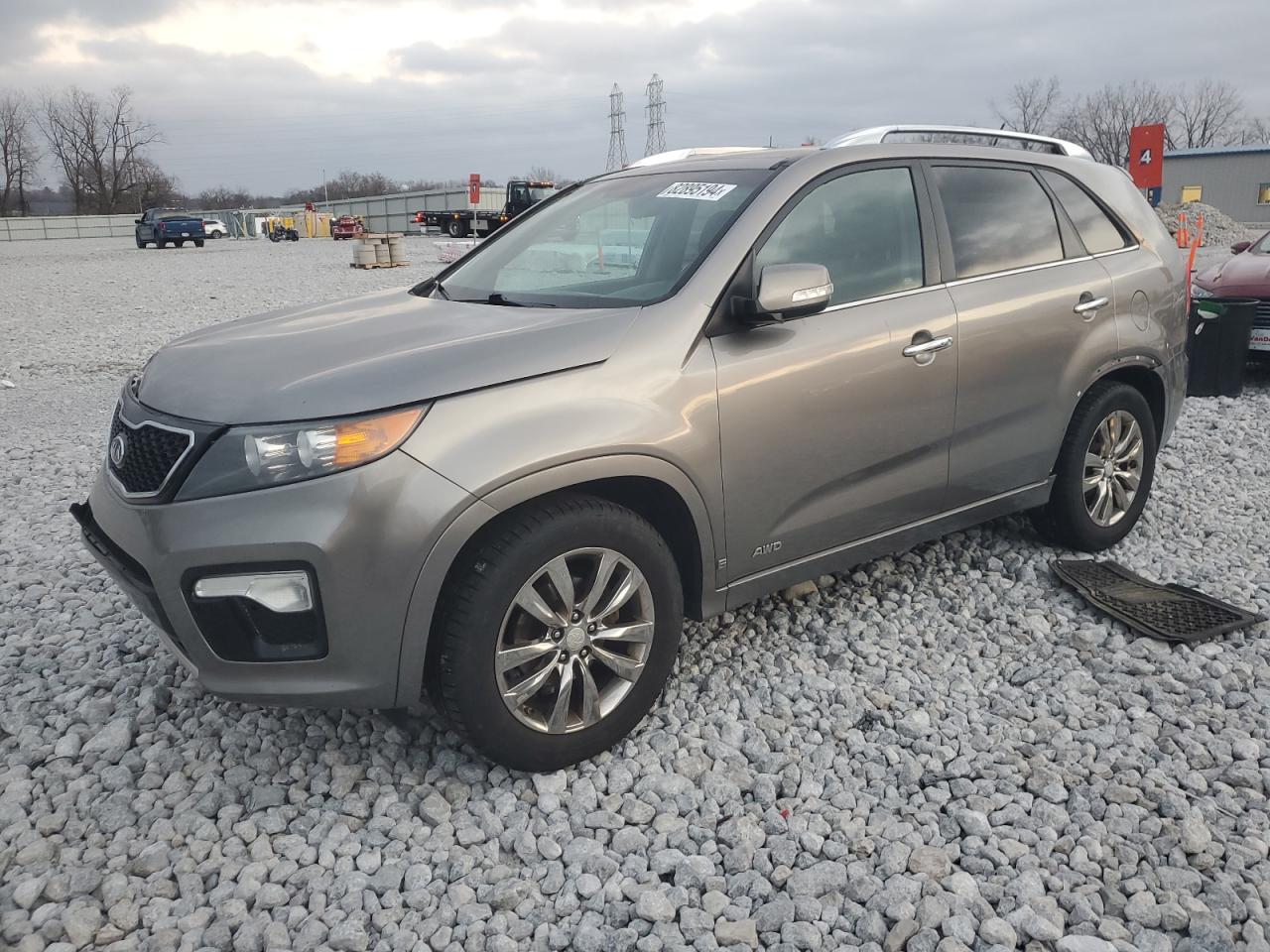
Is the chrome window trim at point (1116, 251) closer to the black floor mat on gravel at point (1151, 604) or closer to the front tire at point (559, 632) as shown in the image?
the black floor mat on gravel at point (1151, 604)

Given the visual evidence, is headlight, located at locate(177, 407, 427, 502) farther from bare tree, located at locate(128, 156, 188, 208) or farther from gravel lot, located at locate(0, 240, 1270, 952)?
bare tree, located at locate(128, 156, 188, 208)

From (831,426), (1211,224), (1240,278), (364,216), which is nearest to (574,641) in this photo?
(831,426)

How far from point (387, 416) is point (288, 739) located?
130cm

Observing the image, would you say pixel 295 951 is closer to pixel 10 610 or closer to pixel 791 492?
pixel 791 492

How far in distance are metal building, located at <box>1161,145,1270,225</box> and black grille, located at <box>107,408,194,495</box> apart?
4830 cm

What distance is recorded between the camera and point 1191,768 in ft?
9.80

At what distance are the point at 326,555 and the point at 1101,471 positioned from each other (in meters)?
3.54

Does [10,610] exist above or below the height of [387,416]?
below

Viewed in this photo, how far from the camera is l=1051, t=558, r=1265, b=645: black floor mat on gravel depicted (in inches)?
150

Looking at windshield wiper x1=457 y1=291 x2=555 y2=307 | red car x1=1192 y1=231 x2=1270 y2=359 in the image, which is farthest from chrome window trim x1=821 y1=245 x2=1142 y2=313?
red car x1=1192 y1=231 x2=1270 y2=359

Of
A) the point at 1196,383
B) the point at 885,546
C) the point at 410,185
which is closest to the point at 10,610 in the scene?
the point at 885,546

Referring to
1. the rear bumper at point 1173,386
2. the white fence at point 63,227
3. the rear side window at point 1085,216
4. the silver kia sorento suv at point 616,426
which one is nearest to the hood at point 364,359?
the silver kia sorento suv at point 616,426

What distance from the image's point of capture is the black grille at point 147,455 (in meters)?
2.68

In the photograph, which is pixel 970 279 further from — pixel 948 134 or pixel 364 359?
pixel 364 359
